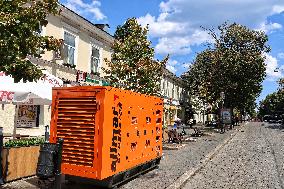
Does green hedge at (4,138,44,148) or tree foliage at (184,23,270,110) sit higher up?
tree foliage at (184,23,270,110)

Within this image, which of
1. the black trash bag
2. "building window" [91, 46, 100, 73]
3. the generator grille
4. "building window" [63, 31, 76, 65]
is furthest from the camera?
"building window" [91, 46, 100, 73]

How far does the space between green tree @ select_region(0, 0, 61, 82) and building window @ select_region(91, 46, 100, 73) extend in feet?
55.0

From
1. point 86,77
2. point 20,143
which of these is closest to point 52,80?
A: point 20,143

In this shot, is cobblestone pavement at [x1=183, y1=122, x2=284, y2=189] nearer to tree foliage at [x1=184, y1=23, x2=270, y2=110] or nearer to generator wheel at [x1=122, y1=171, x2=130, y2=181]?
generator wheel at [x1=122, y1=171, x2=130, y2=181]

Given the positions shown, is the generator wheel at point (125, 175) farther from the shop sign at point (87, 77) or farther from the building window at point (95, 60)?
the building window at point (95, 60)

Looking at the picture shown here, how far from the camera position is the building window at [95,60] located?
1004 inches

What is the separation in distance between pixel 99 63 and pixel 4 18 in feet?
62.4

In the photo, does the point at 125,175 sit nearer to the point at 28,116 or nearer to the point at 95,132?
the point at 95,132

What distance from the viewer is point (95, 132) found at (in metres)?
9.05

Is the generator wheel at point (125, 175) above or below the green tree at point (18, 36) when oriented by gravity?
below

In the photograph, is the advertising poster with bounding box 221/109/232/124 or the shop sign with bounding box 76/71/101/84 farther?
the advertising poster with bounding box 221/109/232/124

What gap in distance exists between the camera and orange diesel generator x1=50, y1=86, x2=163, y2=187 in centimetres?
904

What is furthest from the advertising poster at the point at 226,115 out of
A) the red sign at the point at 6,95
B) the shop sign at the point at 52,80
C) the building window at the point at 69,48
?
the red sign at the point at 6,95

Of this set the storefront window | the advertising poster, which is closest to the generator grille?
the storefront window
